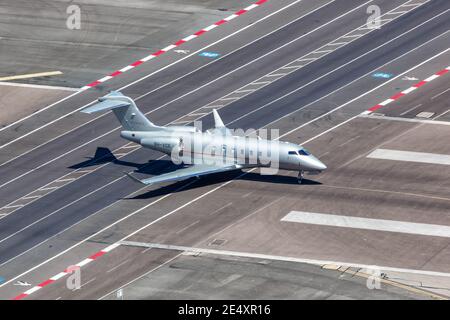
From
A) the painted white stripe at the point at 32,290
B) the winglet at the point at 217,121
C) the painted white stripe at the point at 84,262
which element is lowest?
the painted white stripe at the point at 32,290

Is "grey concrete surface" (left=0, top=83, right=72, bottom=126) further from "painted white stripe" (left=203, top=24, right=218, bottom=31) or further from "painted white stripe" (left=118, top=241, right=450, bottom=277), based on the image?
"painted white stripe" (left=118, top=241, right=450, bottom=277)

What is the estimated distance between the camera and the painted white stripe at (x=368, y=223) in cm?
10581

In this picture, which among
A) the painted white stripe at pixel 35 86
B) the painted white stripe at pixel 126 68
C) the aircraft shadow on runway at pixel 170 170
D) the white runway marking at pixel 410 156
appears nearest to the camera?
the aircraft shadow on runway at pixel 170 170

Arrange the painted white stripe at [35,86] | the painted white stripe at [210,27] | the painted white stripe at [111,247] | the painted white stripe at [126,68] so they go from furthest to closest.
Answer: the painted white stripe at [210,27], the painted white stripe at [126,68], the painted white stripe at [35,86], the painted white stripe at [111,247]

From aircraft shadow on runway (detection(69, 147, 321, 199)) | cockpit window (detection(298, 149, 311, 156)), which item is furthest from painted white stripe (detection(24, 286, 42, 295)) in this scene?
cockpit window (detection(298, 149, 311, 156))

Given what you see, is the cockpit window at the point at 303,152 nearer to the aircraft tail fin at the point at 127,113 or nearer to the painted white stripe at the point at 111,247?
the aircraft tail fin at the point at 127,113

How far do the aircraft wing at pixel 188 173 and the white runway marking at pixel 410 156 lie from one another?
13.2m

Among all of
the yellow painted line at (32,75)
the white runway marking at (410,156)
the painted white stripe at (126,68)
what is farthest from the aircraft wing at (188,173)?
the yellow painted line at (32,75)

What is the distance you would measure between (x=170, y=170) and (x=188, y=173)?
171 inches

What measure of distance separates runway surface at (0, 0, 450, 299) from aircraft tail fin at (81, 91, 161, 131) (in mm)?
3447

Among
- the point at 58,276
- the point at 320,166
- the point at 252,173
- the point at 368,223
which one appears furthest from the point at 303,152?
the point at 58,276

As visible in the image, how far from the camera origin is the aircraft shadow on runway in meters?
115

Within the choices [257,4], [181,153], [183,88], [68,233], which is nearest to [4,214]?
[68,233]

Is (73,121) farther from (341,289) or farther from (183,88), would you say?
(341,289)
